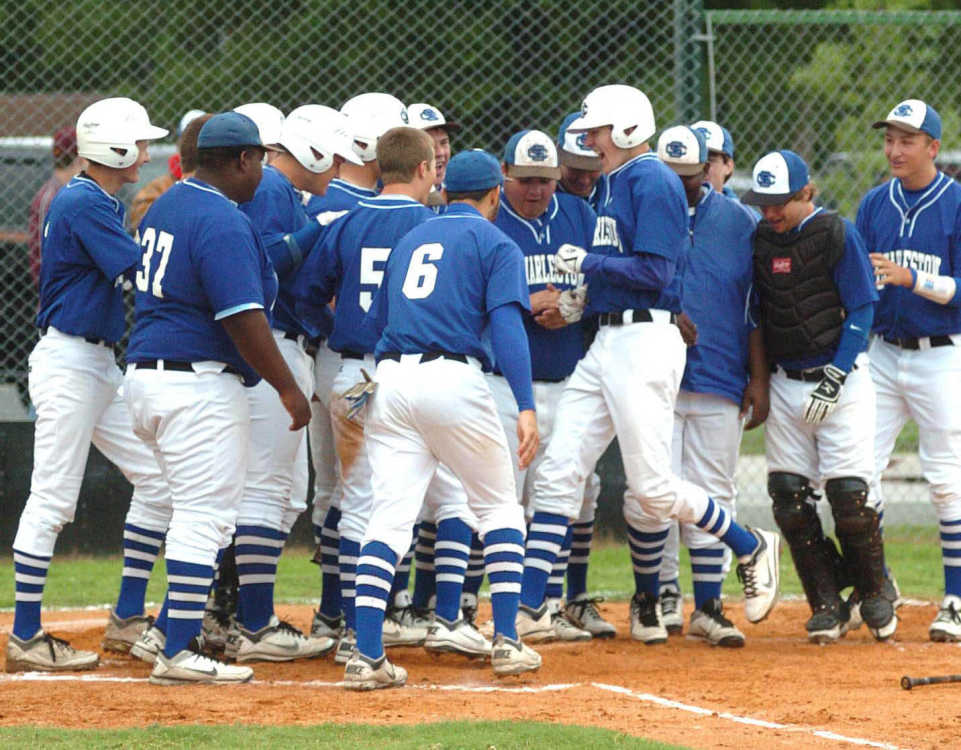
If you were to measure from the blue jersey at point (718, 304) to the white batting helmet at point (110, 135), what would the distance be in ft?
8.62

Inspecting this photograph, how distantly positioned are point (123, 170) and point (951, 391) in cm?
404

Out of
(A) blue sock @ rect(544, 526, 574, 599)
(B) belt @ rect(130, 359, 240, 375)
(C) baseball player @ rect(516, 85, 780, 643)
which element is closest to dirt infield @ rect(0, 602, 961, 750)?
(A) blue sock @ rect(544, 526, 574, 599)

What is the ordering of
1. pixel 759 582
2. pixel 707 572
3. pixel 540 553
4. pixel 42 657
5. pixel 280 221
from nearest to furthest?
pixel 42 657, pixel 280 221, pixel 540 553, pixel 759 582, pixel 707 572

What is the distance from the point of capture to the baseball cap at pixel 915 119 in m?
7.84

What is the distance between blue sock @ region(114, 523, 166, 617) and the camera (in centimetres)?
703

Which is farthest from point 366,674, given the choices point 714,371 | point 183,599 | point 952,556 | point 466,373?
point 952,556

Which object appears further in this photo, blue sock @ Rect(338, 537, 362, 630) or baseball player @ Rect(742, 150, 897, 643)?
baseball player @ Rect(742, 150, 897, 643)

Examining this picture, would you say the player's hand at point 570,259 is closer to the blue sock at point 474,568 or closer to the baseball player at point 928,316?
the blue sock at point 474,568

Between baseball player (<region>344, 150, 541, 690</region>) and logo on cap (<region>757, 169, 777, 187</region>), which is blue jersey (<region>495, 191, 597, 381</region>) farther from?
baseball player (<region>344, 150, 541, 690</region>)

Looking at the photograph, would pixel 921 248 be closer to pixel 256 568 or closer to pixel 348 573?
pixel 348 573

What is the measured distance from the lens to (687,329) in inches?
293

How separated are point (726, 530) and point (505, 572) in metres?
1.41

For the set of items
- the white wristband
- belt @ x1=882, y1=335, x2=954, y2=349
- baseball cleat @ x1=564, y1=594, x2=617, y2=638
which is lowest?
baseball cleat @ x1=564, y1=594, x2=617, y2=638

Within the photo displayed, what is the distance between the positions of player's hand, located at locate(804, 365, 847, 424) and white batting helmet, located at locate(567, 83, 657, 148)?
4.54ft
